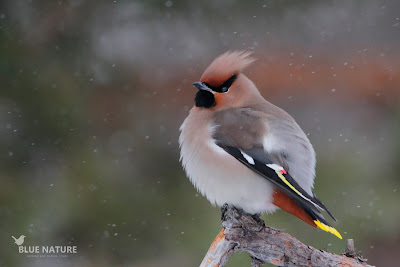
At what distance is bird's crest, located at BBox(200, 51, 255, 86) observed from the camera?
3.67m

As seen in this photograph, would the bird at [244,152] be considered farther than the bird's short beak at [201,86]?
No

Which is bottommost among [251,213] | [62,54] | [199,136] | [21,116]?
[251,213]

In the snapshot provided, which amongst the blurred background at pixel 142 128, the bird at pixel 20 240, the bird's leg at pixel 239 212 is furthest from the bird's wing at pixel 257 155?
the bird at pixel 20 240

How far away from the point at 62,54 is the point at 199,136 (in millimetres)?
2533

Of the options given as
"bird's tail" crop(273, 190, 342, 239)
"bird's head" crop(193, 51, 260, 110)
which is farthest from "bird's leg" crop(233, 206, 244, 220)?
"bird's head" crop(193, 51, 260, 110)

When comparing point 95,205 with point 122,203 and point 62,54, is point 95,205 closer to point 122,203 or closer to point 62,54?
point 122,203

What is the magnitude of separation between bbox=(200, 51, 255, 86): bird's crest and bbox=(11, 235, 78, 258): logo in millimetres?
2145

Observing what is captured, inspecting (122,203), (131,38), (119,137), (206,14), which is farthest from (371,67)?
(122,203)

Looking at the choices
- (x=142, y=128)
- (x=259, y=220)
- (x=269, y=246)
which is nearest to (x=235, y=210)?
(x=259, y=220)

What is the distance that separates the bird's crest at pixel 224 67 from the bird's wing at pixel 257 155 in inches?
7.5

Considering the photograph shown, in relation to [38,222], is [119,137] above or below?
above

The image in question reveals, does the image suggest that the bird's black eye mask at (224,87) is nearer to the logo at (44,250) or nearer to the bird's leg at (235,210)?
the bird's leg at (235,210)

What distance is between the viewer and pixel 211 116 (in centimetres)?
368

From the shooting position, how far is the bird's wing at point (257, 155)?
326 centimetres
